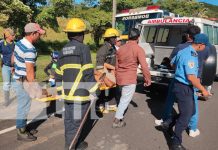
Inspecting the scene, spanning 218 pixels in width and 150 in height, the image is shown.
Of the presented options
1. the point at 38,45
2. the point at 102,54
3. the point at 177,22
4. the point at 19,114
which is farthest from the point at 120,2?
the point at 19,114

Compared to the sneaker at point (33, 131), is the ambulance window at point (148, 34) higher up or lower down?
higher up

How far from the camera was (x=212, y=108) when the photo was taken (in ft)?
26.0

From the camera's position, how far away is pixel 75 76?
4387 millimetres

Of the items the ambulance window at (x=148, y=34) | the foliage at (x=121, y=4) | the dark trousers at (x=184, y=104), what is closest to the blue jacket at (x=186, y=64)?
the dark trousers at (x=184, y=104)

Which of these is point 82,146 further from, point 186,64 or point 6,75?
point 6,75

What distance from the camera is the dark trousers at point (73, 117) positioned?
14.9 ft

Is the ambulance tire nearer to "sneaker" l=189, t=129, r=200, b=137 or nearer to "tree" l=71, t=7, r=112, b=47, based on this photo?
"sneaker" l=189, t=129, r=200, b=137

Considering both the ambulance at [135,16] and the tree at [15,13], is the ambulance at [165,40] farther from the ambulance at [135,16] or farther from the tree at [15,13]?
the tree at [15,13]

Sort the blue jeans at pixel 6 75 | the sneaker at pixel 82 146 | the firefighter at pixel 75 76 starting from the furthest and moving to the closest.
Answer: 1. the blue jeans at pixel 6 75
2. the sneaker at pixel 82 146
3. the firefighter at pixel 75 76

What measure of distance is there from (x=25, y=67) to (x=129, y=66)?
1975 millimetres

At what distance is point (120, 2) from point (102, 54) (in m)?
22.0

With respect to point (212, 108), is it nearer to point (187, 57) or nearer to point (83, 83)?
point (187, 57)

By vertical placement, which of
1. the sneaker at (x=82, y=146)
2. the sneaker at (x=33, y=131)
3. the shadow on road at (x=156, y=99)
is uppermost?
the shadow on road at (x=156, y=99)

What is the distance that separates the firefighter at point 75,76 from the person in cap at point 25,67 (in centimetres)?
57
